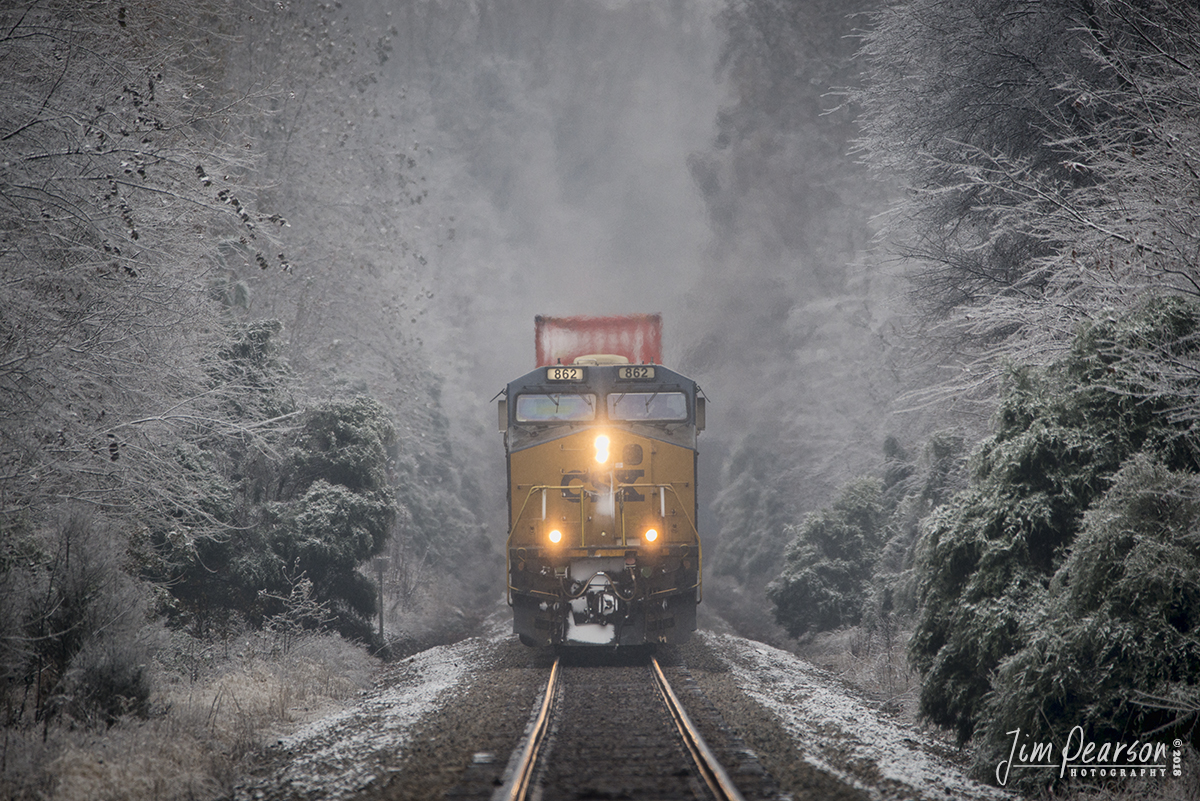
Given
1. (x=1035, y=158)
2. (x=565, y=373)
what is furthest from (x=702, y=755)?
(x=1035, y=158)

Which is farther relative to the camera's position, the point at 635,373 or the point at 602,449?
the point at 635,373

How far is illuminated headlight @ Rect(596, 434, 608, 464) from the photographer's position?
13273 mm

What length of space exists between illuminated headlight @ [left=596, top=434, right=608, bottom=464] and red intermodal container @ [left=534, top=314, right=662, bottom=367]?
14.3 ft

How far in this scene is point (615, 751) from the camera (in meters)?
7.57

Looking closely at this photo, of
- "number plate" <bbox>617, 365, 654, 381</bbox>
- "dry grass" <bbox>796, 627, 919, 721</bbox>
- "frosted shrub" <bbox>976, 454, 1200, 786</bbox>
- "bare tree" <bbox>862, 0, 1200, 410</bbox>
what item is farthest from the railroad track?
"bare tree" <bbox>862, 0, 1200, 410</bbox>

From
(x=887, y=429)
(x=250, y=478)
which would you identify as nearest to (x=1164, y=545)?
(x=250, y=478)

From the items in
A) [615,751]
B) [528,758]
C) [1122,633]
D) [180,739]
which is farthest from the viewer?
[180,739]

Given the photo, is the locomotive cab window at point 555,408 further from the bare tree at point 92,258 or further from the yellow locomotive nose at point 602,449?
the bare tree at point 92,258

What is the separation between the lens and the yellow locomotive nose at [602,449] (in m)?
13.3

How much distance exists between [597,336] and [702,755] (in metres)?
11.3

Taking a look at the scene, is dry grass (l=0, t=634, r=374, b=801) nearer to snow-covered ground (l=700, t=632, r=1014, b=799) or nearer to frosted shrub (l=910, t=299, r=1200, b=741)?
snow-covered ground (l=700, t=632, r=1014, b=799)

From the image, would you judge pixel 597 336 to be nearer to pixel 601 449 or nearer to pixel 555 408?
pixel 555 408

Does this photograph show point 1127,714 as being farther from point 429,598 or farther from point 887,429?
point 429,598

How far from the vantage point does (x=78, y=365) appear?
958 centimetres
